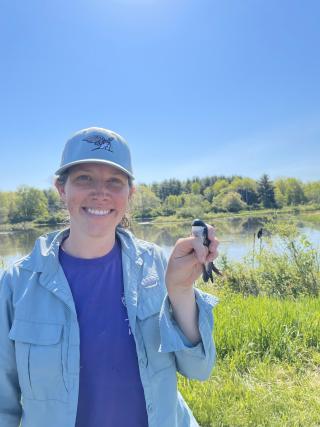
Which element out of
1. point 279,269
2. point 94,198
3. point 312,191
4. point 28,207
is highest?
point 312,191

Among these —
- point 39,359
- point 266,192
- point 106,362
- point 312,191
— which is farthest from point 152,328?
point 312,191

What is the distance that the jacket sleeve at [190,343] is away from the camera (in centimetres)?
161

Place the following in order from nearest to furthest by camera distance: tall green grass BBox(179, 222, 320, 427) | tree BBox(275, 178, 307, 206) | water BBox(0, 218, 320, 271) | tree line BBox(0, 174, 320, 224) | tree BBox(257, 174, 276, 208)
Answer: tall green grass BBox(179, 222, 320, 427) < water BBox(0, 218, 320, 271) < tree line BBox(0, 174, 320, 224) < tree BBox(257, 174, 276, 208) < tree BBox(275, 178, 307, 206)

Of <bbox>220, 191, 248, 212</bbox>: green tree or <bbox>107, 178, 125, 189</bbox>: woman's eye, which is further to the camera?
<bbox>220, 191, 248, 212</bbox>: green tree

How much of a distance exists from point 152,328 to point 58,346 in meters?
0.46

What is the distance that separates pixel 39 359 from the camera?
1.57 meters

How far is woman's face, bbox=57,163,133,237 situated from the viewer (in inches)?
71.6

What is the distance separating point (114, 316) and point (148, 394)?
1.29 feet

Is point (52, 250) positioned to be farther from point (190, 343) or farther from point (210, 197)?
point (210, 197)

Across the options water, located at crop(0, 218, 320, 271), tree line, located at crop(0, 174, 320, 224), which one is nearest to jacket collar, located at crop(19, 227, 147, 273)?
water, located at crop(0, 218, 320, 271)

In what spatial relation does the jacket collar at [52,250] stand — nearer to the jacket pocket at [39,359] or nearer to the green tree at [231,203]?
the jacket pocket at [39,359]

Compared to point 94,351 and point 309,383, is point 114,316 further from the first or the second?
point 309,383

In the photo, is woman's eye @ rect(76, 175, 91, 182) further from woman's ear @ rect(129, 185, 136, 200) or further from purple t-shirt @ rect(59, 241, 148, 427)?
purple t-shirt @ rect(59, 241, 148, 427)

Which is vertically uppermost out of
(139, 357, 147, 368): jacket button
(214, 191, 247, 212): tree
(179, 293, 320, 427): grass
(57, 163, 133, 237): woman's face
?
(214, 191, 247, 212): tree
